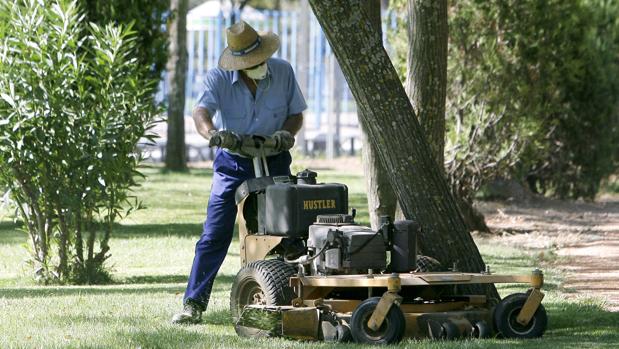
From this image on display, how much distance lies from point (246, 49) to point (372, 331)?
2.16 metres

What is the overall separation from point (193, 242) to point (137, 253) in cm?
114

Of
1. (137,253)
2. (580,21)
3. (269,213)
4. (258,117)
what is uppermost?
(580,21)

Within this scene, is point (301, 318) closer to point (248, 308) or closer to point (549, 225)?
point (248, 308)

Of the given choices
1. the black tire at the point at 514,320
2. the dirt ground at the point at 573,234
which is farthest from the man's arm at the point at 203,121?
the dirt ground at the point at 573,234

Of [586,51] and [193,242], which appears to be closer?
[193,242]

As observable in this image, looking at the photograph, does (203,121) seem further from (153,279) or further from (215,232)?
(153,279)

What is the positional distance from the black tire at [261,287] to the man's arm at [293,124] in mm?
1004

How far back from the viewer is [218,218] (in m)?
8.48

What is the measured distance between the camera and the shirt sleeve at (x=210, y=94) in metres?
8.52

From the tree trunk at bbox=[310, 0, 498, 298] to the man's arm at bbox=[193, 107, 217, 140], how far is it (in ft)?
2.91

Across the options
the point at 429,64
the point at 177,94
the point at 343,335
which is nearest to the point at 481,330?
the point at 343,335

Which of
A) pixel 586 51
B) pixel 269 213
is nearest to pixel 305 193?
pixel 269 213

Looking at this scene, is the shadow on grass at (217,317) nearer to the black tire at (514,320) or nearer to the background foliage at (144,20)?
the black tire at (514,320)

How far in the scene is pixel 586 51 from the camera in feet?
60.4
